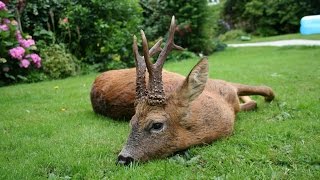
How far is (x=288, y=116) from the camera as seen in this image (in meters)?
5.71

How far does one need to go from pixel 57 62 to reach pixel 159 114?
333 inches

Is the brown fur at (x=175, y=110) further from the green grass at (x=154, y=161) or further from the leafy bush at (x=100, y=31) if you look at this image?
the leafy bush at (x=100, y=31)

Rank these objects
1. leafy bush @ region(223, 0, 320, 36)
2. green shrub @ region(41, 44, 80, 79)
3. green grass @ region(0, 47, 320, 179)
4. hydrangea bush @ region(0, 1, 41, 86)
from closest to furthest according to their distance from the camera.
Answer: green grass @ region(0, 47, 320, 179), hydrangea bush @ region(0, 1, 41, 86), green shrub @ region(41, 44, 80, 79), leafy bush @ region(223, 0, 320, 36)

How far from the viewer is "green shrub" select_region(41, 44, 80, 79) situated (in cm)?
1212

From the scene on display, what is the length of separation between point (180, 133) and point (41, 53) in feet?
28.5

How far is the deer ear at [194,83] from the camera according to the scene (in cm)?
440

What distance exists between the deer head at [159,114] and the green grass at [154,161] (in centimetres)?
13

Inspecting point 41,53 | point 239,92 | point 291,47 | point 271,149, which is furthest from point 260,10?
point 271,149

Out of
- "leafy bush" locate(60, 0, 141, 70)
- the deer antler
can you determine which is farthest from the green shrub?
the deer antler

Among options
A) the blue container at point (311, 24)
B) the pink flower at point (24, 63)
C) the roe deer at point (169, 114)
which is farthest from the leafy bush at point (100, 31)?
the blue container at point (311, 24)

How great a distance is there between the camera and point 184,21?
1736 cm

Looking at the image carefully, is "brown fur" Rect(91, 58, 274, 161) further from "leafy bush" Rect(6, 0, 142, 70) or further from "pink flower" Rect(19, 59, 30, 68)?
"leafy bush" Rect(6, 0, 142, 70)

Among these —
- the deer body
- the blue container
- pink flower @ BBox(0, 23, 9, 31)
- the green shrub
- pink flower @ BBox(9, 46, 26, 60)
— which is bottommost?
the blue container

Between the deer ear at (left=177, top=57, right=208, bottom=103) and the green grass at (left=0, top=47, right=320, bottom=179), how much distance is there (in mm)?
559
